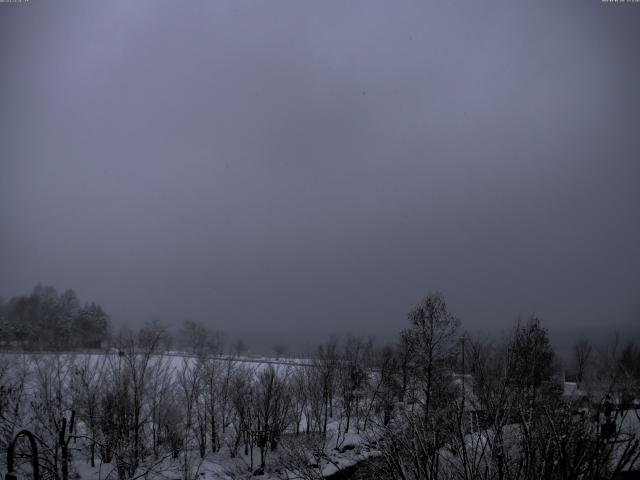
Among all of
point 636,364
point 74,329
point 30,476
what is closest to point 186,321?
point 74,329

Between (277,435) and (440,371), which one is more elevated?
(440,371)

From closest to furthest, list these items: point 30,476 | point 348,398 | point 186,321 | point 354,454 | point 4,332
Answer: point 30,476 < point 354,454 < point 348,398 < point 4,332 < point 186,321

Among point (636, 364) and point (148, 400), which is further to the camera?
point (636, 364)

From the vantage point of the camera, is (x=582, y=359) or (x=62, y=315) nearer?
(x=582, y=359)

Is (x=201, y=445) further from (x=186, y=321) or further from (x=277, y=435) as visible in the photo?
(x=186, y=321)

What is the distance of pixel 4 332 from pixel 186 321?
4652cm

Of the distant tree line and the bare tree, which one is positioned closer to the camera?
the bare tree

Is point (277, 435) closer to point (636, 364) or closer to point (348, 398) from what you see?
point (348, 398)

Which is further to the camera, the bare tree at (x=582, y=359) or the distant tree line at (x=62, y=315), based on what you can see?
the distant tree line at (x=62, y=315)

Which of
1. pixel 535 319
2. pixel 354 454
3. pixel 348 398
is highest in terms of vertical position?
pixel 535 319

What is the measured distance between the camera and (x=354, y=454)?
3092 centimetres

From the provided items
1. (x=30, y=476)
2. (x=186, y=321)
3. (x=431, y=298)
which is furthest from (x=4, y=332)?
(x=431, y=298)

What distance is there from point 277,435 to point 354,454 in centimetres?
693

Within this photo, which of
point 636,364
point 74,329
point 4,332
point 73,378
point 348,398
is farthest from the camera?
point 74,329
